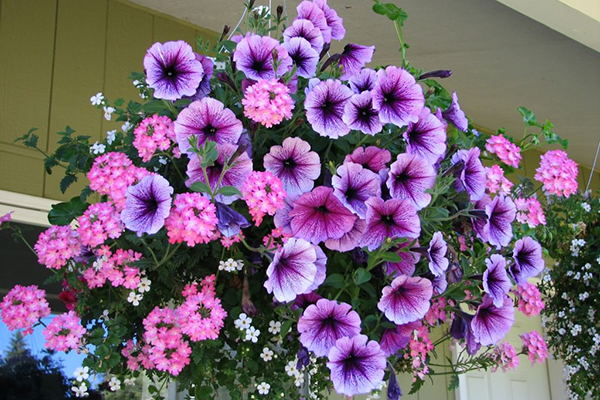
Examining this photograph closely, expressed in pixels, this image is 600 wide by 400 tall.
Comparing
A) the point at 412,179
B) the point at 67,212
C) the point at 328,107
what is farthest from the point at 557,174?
the point at 67,212

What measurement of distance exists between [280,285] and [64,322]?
15.2 inches

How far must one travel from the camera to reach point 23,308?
3.91ft

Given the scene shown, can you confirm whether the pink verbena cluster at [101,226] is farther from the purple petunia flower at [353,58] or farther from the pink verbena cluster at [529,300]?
the pink verbena cluster at [529,300]

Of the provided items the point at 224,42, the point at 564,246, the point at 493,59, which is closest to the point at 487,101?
the point at 493,59

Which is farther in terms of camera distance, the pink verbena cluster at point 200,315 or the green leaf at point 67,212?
the green leaf at point 67,212

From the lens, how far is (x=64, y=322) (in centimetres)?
116

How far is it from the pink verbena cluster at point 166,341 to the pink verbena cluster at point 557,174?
839mm

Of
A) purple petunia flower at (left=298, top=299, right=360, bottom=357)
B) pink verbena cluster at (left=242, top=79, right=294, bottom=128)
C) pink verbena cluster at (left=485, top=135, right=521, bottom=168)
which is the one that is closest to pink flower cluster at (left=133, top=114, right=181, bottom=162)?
pink verbena cluster at (left=242, top=79, right=294, bottom=128)

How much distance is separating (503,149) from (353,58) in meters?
0.37

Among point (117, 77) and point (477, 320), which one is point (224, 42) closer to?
point (477, 320)

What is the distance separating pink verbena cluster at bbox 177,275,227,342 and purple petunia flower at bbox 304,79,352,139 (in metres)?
0.34

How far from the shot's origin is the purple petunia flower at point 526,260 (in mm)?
1309

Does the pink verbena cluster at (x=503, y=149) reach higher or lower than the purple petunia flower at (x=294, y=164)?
higher

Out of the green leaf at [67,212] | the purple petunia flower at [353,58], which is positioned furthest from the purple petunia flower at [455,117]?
the green leaf at [67,212]
